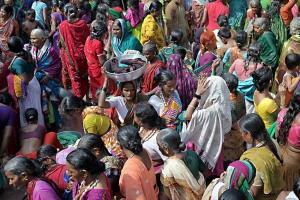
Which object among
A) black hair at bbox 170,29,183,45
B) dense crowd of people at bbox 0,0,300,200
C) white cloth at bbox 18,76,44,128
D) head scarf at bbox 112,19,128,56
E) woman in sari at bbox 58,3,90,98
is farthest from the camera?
woman in sari at bbox 58,3,90,98

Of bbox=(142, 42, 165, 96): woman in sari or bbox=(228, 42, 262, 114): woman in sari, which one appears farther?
bbox=(228, 42, 262, 114): woman in sari

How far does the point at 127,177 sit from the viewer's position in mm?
3416

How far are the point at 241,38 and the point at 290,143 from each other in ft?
8.02

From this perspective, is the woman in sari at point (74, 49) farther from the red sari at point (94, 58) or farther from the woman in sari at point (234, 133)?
the woman in sari at point (234, 133)

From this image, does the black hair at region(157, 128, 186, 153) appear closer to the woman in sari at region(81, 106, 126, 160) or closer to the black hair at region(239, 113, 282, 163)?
the black hair at region(239, 113, 282, 163)

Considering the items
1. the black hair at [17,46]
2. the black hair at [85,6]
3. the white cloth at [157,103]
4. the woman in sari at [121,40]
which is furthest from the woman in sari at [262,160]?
the black hair at [85,6]

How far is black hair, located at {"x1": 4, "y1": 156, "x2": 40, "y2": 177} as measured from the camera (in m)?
3.41

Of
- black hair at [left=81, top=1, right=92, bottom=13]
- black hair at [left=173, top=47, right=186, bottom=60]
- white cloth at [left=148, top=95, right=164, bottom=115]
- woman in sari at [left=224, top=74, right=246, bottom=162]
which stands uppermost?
black hair at [left=173, top=47, right=186, bottom=60]

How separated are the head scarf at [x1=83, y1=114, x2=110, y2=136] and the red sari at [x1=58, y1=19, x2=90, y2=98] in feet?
9.12

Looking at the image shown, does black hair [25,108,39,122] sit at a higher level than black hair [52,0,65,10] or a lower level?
lower

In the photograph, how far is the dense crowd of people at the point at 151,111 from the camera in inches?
136

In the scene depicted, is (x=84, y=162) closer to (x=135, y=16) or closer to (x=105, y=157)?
(x=105, y=157)

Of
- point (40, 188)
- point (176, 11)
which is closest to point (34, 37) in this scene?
point (176, 11)

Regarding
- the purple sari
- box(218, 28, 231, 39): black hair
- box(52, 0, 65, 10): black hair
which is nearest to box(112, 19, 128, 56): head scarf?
box(218, 28, 231, 39): black hair
